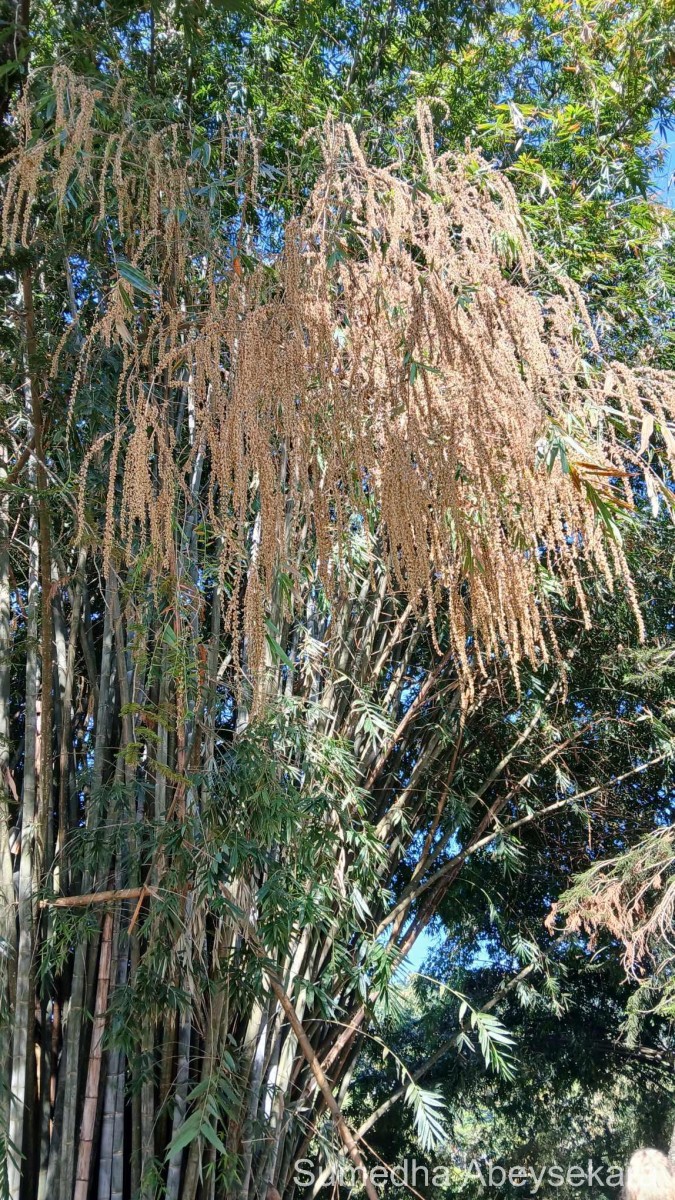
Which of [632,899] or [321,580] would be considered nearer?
[321,580]

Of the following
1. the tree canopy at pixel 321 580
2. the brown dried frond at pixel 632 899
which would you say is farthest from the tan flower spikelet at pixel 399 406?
the brown dried frond at pixel 632 899

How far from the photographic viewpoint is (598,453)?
198cm

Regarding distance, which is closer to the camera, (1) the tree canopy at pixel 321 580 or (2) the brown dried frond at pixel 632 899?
(1) the tree canopy at pixel 321 580

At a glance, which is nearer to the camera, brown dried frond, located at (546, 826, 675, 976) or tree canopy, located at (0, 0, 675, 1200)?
tree canopy, located at (0, 0, 675, 1200)

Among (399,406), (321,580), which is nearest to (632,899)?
(321,580)

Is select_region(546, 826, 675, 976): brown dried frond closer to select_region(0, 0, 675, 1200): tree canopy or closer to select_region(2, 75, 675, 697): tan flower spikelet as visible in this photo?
select_region(0, 0, 675, 1200): tree canopy

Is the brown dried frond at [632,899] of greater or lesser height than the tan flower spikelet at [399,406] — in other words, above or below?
below

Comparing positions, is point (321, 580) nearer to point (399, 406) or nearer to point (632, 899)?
point (399, 406)

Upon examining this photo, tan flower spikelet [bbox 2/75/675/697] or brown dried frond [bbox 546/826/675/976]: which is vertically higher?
tan flower spikelet [bbox 2/75/675/697]

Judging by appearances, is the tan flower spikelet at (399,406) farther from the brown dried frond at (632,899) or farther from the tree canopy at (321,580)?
the brown dried frond at (632,899)

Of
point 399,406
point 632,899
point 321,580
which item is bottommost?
point 632,899

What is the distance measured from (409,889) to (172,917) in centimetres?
174

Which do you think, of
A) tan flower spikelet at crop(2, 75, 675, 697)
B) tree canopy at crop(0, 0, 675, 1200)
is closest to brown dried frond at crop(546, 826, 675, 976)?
tree canopy at crop(0, 0, 675, 1200)

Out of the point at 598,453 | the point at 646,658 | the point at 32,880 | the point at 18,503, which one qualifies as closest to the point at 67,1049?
the point at 32,880
